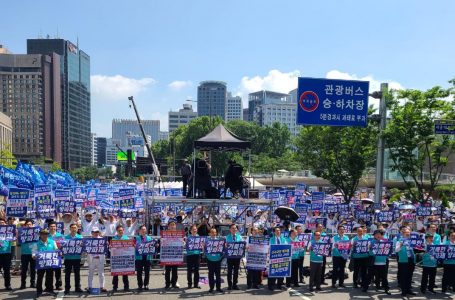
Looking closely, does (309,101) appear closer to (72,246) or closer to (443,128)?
(443,128)

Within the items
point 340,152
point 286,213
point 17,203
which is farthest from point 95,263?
point 340,152

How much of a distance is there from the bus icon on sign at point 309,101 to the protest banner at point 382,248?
380 inches

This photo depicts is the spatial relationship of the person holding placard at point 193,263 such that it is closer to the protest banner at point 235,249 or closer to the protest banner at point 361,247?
the protest banner at point 235,249

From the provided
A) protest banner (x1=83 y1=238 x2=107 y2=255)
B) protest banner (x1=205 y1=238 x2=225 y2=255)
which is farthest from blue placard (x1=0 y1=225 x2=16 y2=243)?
protest banner (x1=205 y1=238 x2=225 y2=255)

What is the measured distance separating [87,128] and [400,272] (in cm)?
18551

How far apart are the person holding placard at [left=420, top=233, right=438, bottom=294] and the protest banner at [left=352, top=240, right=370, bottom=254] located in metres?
1.62

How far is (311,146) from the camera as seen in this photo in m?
35.7

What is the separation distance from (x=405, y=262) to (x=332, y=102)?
10.3m

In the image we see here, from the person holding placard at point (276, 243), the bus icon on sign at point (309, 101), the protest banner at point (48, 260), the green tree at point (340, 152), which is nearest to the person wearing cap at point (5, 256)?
the protest banner at point (48, 260)

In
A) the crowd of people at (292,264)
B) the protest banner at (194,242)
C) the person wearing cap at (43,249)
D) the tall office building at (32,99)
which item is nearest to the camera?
the person wearing cap at (43,249)

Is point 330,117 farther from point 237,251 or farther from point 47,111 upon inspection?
point 47,111

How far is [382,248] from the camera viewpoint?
1376 centimetres

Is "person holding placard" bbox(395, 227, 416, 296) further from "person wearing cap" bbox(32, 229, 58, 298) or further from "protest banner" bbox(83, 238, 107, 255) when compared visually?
"person wearing cap" bbox(32, 229, 58, 298)

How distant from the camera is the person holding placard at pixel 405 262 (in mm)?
13578
